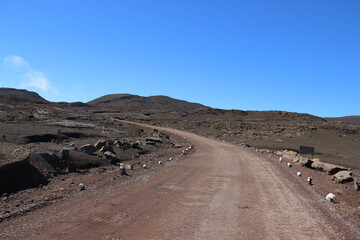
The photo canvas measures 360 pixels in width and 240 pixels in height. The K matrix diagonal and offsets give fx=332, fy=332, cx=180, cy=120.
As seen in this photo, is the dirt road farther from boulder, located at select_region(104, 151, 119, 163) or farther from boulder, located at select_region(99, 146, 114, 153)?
boulder, located at select_region(99, 146, 114, 153)

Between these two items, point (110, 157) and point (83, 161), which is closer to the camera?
point (83, 161)

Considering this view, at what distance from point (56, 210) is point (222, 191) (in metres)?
6.00

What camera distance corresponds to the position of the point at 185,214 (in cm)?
888

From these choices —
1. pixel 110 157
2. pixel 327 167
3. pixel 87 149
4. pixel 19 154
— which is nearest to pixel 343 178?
pixel 327 167

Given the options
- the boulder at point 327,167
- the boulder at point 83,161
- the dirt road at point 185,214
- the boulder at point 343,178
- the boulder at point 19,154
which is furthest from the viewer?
the boulder at point 327,167

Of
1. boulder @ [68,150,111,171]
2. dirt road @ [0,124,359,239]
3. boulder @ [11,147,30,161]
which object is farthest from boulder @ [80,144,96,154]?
dirt road @ [0,124,359,239]

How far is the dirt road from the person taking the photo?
7320mm

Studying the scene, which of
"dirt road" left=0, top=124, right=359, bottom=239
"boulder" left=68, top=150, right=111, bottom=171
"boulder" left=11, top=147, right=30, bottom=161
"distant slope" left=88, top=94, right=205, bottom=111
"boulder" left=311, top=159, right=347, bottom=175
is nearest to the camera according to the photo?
"dirt road" left=0, top=124, right=359, bottom=239

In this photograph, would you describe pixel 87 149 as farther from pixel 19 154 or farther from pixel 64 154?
pixel 19 154

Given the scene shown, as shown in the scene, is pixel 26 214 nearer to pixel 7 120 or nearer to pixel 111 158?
pixel 111 158

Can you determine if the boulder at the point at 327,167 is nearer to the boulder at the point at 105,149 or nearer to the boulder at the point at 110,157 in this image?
the boulder at the point at 110,157

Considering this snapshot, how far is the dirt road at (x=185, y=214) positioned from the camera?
24.0 feet

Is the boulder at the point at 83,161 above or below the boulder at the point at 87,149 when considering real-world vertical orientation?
below

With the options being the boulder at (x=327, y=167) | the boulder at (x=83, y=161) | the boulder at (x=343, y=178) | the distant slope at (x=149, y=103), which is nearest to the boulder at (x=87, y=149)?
the boulder at (x=83, y=161)
